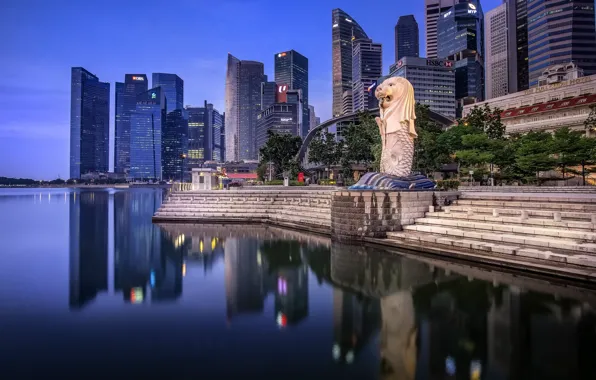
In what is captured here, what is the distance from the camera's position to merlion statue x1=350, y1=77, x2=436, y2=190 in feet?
79.0

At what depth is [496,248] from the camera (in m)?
16.2

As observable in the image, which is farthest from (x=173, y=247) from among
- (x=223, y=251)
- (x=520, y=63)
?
(x=520, y=63)

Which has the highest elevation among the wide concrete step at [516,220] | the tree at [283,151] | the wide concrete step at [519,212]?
the tree at [283,151]

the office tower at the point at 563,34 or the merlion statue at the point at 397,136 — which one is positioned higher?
the office tower at the point at 563,34

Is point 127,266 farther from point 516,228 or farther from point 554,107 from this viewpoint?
point 554,107

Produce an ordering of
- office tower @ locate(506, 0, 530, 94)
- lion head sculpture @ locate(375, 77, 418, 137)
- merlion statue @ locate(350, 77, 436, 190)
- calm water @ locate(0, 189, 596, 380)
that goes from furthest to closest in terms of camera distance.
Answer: office tower @ locate(506, 0, 530, 94) < lion head sculpture @ locate(375, 77, 418, 137) < merlion statue @ locate(350, 77, 436, 190) < calm water @ locate(0, 189, 596, 380)

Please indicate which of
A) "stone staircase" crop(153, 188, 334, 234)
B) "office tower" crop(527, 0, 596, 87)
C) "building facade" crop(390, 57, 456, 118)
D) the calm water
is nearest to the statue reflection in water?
the calm water

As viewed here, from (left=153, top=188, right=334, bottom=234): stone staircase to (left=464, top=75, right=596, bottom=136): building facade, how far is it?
39639mm

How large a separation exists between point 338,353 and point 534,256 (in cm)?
1030

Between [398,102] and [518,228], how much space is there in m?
11.3

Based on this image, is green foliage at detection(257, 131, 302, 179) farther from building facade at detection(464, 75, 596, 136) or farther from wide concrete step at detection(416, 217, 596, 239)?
wide concrete step at detection(416, 217, 596, 239)

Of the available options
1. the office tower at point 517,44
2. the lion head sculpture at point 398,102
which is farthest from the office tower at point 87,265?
the office tower at point 517,44

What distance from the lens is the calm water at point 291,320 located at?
8.26m

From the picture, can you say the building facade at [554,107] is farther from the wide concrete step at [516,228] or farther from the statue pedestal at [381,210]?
the wide concrete step at [516,228]
